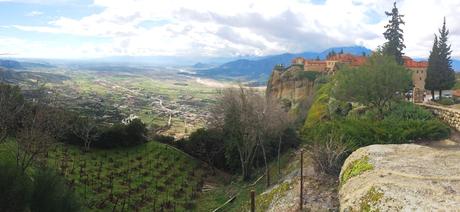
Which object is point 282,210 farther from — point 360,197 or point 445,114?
point 445,114

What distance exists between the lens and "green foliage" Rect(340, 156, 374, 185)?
15922mm

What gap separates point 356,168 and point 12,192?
14.4m

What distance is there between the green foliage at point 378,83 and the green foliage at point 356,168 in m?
15.3

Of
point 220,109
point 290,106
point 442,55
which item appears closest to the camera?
point 220,109

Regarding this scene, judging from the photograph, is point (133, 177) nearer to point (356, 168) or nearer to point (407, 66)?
point (356, 168)

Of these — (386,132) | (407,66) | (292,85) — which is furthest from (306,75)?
(386,132)

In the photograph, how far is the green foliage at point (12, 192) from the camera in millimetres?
16656

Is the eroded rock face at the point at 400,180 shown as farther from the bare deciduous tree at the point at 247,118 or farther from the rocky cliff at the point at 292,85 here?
the rocky cliff at the point at 292,85

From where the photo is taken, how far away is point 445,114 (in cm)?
2769

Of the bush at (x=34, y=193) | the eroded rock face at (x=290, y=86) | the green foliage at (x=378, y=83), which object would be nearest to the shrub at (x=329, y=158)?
the bush at (x=34, y=193)

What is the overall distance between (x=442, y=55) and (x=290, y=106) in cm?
2921

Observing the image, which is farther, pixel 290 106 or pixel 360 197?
pixel 290 106

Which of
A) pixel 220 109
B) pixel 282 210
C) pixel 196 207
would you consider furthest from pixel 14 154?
pixel 282 210

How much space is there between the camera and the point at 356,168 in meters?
16.6
